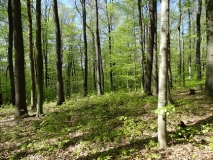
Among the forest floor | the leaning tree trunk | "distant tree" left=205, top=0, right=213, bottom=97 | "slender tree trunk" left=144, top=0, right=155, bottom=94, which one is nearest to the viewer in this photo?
the leaning tree trunk

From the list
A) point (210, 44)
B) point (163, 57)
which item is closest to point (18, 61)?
point (163, 57)

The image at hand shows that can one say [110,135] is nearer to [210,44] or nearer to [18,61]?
[18,61]

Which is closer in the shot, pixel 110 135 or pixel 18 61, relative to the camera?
pixel 110 135

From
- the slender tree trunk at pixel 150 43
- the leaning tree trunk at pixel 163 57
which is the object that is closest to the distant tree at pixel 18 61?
the slender tree trunk at pixel 150 43

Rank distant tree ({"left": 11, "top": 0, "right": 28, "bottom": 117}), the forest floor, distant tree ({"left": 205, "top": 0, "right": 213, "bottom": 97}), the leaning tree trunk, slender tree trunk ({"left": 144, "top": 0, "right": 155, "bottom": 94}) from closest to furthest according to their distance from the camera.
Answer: the leaning tree trunk, the forest floor, distant tree ({"left": 205, "top": 0, "right": 213, "bottom": 97}), distant tree ({"left": 11, "top": 0, "right": 28, "bottom": 117}), slender tree trunk ({"left": 144, "top": 0, "right": 155, "bottom": 94})

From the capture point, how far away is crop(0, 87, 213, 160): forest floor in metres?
4.85

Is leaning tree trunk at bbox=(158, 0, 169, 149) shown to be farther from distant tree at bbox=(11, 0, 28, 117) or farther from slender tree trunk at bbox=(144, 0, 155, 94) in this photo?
distant tree at bbox=(11, 0, 28, 117)

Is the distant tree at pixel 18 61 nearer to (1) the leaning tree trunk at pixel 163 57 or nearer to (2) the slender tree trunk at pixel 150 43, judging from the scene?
(2) the slender tree trunk at pixel 150 43

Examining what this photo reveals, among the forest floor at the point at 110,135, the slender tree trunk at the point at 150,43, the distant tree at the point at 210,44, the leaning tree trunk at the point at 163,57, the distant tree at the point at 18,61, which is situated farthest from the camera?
the slender tree trunk at the point at 150,43

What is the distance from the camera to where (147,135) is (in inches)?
234

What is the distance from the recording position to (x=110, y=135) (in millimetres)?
6270

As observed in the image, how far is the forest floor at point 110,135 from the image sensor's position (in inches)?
191

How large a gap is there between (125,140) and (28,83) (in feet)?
74.2

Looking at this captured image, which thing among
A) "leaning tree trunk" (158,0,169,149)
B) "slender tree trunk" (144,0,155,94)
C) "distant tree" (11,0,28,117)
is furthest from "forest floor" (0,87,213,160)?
"slender tree trunk" (144,0,155,94)
